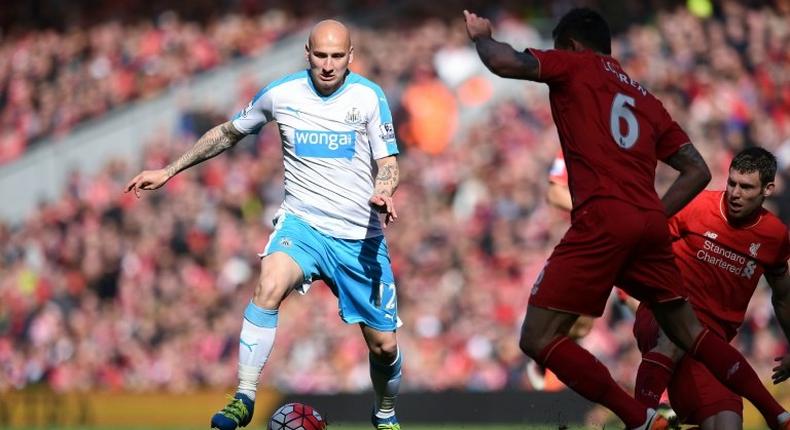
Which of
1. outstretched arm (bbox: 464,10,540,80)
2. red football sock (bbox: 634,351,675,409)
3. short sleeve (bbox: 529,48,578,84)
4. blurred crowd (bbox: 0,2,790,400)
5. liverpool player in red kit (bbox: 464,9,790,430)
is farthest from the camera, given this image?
blurred crowd (bbox: 0,2,790,400)

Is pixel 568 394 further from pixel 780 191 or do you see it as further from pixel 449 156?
pixel 449 156

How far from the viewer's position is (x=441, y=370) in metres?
17.1

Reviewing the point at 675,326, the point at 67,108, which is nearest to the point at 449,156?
the point at 67,108

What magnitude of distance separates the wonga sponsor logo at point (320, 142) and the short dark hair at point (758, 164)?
2.49 metres

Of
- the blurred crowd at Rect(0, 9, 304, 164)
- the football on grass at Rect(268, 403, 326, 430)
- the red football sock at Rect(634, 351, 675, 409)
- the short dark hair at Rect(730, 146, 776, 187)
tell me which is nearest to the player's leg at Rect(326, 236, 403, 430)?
the football on grass at Rect(268, 403, 326, 430)

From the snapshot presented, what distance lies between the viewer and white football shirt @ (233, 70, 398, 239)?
9.53 meters

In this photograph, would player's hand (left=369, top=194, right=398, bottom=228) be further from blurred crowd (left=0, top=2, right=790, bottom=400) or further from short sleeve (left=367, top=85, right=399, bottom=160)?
blurred crowd (left=0, top=2, right=790, bottom=400)

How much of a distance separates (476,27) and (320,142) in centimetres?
196

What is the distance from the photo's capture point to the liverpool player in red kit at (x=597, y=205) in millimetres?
7934

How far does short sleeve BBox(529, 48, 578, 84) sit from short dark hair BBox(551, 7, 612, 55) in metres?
0.25

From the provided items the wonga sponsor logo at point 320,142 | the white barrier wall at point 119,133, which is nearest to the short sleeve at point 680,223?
the wonga sponsor logo at point 320,142

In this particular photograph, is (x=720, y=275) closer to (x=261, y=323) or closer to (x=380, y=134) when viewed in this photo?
(x=380, y=134)

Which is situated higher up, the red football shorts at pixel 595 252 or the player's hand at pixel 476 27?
the player's hand at pixel 476 27

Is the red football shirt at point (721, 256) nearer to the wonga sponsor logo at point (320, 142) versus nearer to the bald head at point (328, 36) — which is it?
the wonga sponsor logo at point (320, 142)
